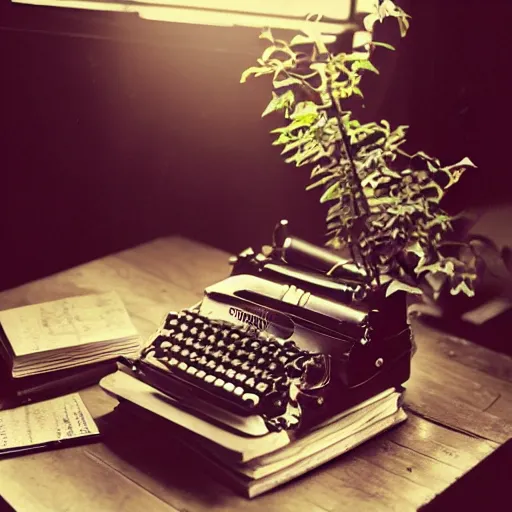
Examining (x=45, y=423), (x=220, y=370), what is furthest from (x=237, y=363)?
(x=45, y=423)

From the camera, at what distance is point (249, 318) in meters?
1.57

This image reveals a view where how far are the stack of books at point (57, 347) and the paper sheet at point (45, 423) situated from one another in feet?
0.13

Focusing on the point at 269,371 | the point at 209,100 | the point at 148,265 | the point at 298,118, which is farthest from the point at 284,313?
the point at 209,100

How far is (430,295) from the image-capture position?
2.02 m

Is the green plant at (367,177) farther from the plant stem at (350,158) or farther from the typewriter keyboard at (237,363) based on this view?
the typewriter keyboard at (237,363)

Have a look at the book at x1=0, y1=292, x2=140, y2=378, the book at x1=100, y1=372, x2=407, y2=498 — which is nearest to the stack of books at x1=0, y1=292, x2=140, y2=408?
the book at x1=0, y1=292, x2=140, y2=378

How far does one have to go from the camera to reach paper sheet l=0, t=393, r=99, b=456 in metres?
1.40

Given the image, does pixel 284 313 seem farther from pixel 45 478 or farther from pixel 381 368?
pixel 45 478

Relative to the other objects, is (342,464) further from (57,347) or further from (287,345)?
(57,347)

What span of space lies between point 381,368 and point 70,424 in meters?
0.59

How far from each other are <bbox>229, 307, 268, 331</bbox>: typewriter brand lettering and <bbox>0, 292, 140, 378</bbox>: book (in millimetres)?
227

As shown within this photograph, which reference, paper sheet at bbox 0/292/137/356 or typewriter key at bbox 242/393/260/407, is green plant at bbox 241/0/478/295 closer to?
typewriter key at bbox 242/393/260/407

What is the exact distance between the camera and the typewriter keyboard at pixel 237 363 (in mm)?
1336

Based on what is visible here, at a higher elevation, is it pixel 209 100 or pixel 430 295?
pixel 209 100
